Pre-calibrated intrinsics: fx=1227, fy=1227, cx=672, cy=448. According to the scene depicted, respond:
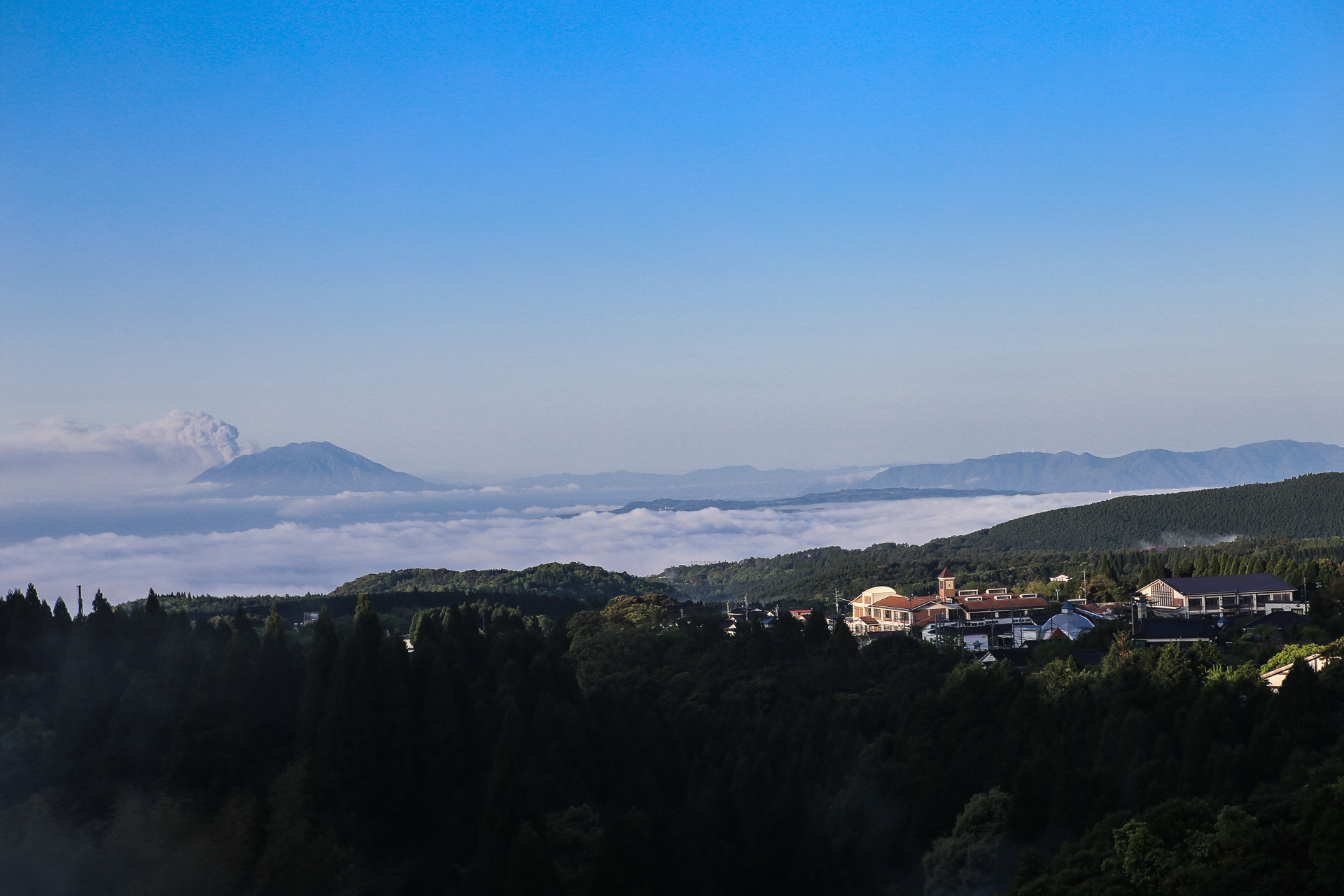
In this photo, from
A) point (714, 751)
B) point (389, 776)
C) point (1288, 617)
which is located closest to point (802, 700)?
point (714, 751)

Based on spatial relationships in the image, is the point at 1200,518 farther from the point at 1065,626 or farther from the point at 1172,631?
the point at 1172,631

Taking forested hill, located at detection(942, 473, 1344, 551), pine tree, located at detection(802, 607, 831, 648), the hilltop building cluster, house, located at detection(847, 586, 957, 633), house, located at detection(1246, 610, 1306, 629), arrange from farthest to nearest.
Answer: forested hill, located at detection(942, 473, 1344, 551) < house, located at detection(847, 586, 957, 633) < pine tree, located at detection(802, 607, 831, 648) < the hilltop building cluster < house, located at detection(1246, 610, 1306, 629)

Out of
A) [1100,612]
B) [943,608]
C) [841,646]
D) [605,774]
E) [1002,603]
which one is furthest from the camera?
[943,608]

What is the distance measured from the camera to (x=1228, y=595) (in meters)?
70.6

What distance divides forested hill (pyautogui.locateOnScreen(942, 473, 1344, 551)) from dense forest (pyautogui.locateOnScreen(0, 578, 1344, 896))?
394ft

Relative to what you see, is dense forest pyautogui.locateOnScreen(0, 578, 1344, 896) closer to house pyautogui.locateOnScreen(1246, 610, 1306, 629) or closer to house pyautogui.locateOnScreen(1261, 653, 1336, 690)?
house pyautogui.locateOnScreen(1261, 653, 1336, 690)

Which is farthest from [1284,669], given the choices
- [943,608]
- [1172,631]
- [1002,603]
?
[943,608]

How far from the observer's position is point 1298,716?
34.0 metres

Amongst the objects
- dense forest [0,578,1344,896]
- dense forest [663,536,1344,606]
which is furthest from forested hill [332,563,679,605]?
dense forest [0,578,1344,896]

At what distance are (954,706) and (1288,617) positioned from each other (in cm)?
2848

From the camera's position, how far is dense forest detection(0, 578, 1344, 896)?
28375 mm

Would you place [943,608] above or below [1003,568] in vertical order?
above

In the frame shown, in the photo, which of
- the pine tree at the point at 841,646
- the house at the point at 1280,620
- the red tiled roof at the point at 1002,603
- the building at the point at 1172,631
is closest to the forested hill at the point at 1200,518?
the red tiled roof at the point at 1002,603

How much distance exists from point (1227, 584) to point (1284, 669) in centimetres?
3291
